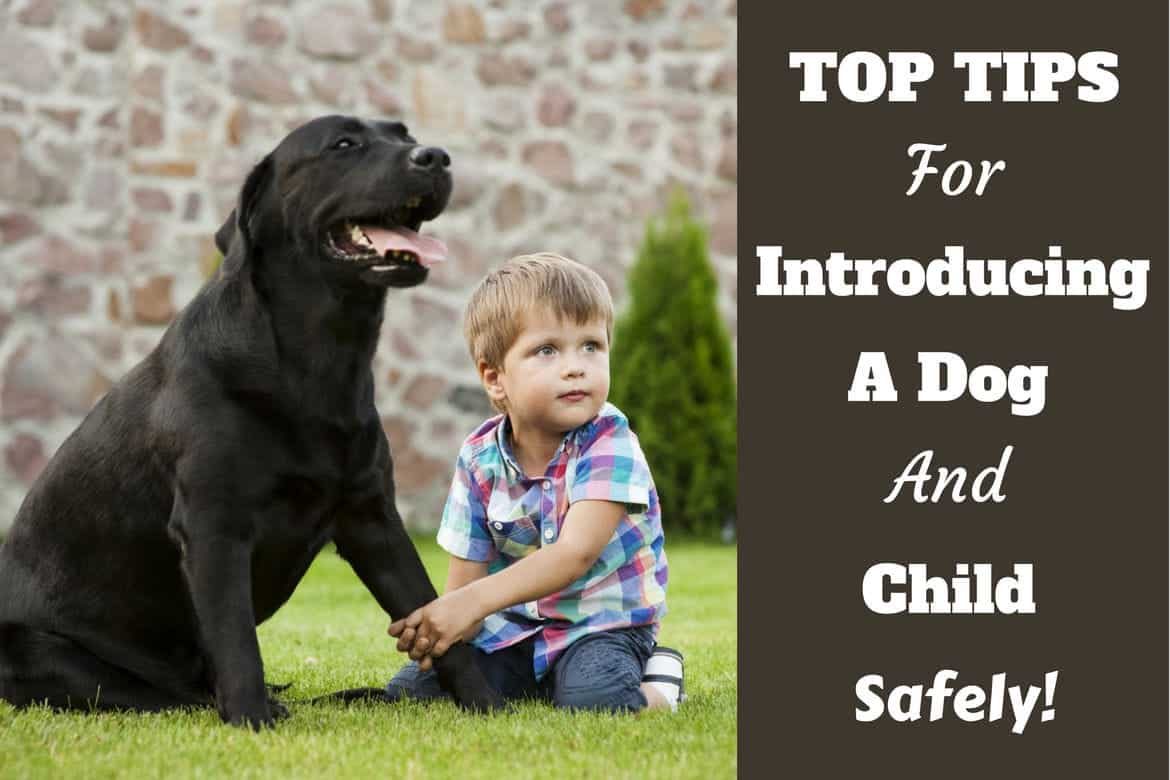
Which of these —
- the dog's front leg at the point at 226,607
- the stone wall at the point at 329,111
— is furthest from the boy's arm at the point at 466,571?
the stone wall at the point at 329,111

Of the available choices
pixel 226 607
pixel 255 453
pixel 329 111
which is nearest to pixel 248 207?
pixel 255 453

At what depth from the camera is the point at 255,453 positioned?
10.5 ft

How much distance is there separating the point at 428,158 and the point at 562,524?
0.90 meters

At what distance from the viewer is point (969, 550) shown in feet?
9.26

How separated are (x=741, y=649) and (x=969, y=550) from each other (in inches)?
19.8

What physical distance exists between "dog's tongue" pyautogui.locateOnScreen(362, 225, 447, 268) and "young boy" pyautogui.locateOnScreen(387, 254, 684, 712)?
0.20m

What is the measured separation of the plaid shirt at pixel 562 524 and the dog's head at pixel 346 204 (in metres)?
0.53

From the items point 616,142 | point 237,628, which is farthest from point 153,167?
point 237,628

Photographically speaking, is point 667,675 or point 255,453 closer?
point 255,453

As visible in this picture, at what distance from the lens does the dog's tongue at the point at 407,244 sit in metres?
3.36

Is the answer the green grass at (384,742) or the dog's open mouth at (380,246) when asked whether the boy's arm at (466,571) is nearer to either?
the green grass at (384,742)

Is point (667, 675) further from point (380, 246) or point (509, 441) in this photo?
point (380, 246)

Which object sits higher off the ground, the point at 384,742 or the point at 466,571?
the point at 466,571

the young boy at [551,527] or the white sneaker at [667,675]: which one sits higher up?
the young boy at [551,527]
